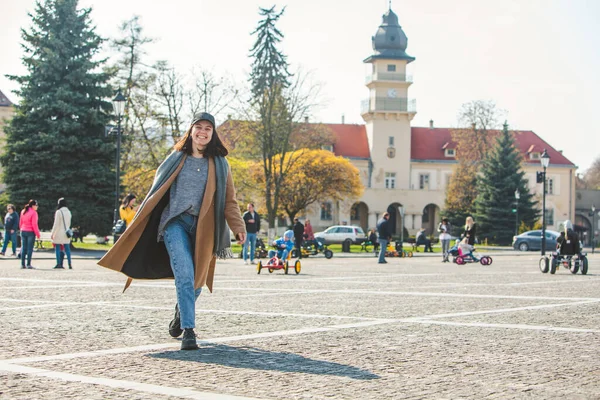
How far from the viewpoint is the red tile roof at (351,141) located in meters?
87.3

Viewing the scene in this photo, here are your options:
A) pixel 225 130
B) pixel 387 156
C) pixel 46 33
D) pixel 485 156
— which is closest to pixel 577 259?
pixel 46 33

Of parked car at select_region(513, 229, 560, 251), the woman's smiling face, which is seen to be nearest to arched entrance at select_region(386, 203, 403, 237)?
parked car at select_region(513, 229, 560, 251)

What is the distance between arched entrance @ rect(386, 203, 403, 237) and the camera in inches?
3339

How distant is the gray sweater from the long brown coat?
0.05m

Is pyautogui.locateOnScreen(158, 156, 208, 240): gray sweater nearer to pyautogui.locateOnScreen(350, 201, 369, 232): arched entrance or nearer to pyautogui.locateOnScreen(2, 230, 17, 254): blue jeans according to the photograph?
pyautogui.locateOnScreen(2, 230, 17, 254): blue jeans

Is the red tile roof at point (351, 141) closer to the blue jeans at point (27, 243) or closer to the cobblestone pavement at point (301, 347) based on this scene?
the blue jeans at point (27, 243)

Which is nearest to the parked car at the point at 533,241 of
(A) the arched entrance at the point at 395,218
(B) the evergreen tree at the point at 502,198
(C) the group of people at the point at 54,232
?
(B) the evergreen tree at the point at 502,198

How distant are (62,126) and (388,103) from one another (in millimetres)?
53253

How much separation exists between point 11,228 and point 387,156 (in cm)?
6141

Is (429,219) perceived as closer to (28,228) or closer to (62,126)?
(62,126)

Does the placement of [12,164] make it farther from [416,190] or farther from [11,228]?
[416,190]

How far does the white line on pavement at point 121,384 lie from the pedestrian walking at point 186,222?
4.71 feet

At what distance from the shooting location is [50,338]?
7.23 m

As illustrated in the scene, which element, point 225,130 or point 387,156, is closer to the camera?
point 225,130
